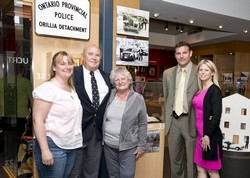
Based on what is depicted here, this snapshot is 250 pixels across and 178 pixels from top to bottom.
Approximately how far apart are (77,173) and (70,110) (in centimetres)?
59

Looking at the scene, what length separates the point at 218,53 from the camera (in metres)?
7.59

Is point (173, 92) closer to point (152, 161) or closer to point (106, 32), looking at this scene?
point (152, 161)

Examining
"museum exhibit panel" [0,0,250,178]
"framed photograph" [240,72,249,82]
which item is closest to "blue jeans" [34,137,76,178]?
"museum exhibit panel" [0,0,250,178]

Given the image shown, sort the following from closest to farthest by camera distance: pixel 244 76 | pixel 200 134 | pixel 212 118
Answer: pixel 212 118, pixel 200 134, pixel 244 76

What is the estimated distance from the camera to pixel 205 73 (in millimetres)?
2309

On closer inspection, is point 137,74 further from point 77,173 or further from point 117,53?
point 77,173

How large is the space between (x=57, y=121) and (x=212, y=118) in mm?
1406

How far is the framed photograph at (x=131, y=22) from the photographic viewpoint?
263 centimetres

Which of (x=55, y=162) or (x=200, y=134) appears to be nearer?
(x=55, y=162)

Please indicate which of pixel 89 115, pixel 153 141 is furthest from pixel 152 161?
pixel 89 115

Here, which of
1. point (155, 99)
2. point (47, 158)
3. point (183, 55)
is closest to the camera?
point (47, 158)

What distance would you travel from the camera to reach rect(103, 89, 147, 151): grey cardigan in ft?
6.47

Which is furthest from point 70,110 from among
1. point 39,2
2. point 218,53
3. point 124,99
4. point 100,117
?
point 218,53

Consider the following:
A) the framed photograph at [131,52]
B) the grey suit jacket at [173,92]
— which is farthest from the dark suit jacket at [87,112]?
the grey suit jacket at [173,92]
